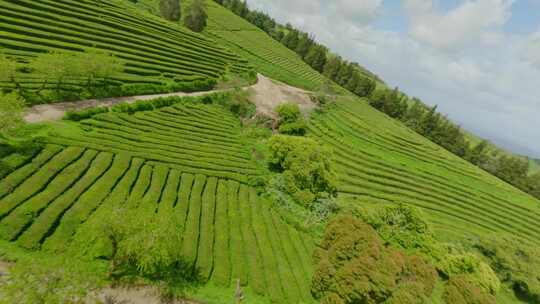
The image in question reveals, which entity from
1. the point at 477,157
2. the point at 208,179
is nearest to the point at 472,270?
the point at 208,179

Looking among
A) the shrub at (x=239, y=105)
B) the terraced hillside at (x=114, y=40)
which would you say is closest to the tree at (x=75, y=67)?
the terraced hillside at (x=114, y=40)

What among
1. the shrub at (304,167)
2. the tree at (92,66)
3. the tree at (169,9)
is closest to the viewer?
the tree at (92,66)

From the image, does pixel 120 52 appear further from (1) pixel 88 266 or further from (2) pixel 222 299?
(2) pixel 222 299

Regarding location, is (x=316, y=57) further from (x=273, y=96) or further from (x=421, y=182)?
(x=421, y=182)

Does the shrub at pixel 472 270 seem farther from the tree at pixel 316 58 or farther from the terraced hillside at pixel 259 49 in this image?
the tree at pixel 316 58

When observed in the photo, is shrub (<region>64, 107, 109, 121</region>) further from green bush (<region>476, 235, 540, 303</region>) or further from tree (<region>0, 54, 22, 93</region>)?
green bush (<region>476, 235, 540, 303</region>)

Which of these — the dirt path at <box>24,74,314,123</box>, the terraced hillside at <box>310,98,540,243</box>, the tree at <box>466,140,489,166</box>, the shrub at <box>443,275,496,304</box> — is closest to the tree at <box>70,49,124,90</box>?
the dirt path at <box>24,74,314,123</box>
